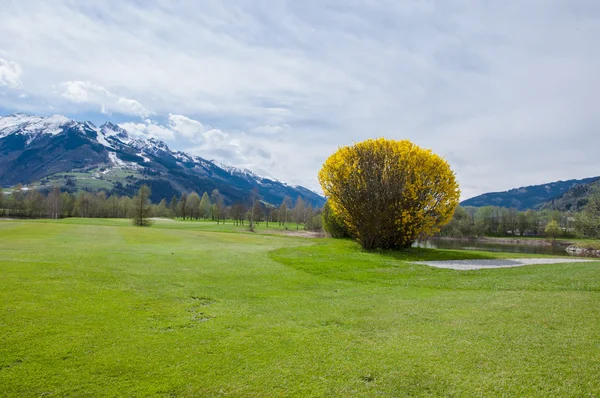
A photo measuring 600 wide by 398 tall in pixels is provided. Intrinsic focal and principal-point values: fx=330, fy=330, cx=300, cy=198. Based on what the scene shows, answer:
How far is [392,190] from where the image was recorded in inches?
1136

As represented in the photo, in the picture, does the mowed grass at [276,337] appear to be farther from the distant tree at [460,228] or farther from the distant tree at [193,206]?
the distant tree at [193,206]

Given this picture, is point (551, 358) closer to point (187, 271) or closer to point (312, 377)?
point (312, 377)

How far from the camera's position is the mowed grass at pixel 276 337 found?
5160mm

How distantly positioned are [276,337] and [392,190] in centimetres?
2363

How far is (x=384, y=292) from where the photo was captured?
1327cm

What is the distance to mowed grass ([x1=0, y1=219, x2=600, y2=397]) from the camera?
516 centimetres

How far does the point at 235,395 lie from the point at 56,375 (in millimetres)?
2824

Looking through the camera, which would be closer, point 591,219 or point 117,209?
point 591,219

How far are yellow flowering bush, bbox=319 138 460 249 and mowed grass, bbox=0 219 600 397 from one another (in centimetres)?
1576

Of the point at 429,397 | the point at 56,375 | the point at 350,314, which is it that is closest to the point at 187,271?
the point at 350,314

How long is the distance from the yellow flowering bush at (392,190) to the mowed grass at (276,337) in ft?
51.7

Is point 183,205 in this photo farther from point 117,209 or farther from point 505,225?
point 505,225

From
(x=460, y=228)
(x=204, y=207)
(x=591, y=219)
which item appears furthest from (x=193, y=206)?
(x=591, y=219)

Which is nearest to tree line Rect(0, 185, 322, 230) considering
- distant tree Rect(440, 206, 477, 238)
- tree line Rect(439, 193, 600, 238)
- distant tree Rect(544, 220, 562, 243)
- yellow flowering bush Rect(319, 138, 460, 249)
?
distant tree Rect(440, 206, 477, 238)
